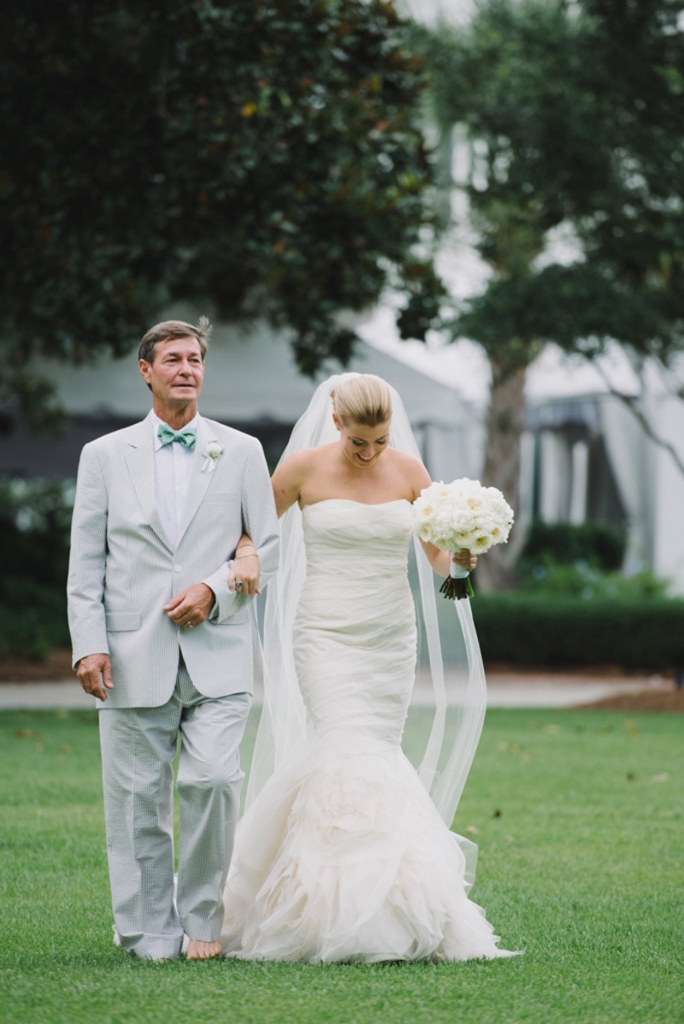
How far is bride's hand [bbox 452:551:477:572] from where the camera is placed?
5152 millimetres

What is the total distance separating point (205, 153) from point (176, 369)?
653 cm

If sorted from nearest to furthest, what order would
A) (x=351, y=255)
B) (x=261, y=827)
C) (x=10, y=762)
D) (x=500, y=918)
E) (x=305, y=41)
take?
(x=261, y=827) < (x=500, y=918) < (x=10, y=762) < (x=305, y=41) < (x=351, y=255)

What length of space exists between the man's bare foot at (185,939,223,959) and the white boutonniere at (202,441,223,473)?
1.69 meters

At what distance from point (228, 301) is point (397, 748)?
12501mm

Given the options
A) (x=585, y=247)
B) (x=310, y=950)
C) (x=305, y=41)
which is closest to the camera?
(x=310, y=950)

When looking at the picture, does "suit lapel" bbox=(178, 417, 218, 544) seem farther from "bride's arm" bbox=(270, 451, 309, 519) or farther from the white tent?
the white tent

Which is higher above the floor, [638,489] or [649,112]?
[649,112]

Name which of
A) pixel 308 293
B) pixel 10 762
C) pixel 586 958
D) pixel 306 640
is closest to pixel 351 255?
pixel 308 293

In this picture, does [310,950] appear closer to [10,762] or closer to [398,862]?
[398,862]

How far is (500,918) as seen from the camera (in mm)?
5645

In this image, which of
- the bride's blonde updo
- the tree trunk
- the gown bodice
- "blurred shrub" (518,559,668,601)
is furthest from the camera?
the tree trunk

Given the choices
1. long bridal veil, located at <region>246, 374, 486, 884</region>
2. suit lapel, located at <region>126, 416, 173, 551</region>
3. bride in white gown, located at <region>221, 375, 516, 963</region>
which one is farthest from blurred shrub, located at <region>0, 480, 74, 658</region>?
suit lapel, located at <region>126, 416, 173, 551</region>

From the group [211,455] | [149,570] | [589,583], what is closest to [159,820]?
[149,570]

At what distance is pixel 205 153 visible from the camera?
1102 cm
